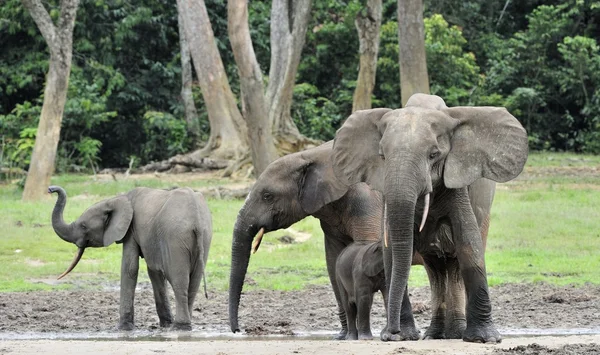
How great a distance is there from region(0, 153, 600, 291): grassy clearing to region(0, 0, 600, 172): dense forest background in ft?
28.1

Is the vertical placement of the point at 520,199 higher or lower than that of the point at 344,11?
lower

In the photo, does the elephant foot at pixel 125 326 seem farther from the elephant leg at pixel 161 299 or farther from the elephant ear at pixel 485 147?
the elephant ear at pixel 485 147

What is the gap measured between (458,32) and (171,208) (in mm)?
20568

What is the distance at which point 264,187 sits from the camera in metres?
10.7

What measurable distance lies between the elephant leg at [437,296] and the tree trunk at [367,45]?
1531cm

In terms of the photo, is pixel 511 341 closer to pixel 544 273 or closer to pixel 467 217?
pixel 467 217

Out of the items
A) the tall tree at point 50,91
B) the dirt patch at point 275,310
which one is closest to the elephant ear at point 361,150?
the dirt patch at point 275,310

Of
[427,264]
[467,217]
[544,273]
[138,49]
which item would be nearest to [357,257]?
[427,264]

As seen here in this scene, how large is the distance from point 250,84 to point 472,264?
46.8ft

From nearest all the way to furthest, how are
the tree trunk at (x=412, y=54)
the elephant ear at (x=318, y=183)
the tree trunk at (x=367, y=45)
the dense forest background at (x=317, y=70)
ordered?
the elephant ear at (x=318, y=183), the tree trunk at (x=412, y=54), the tree trunk at (x=367, y=45), the dense forest background at (x=317, y=70)

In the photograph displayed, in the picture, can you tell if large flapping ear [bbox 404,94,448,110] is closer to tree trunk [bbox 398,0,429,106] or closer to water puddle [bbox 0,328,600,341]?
water puddle [bbox 0,328,600,341]

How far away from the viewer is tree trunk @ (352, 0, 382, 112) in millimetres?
25094

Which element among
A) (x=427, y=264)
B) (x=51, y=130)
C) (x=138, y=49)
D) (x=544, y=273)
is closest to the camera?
(x=427, y=264)

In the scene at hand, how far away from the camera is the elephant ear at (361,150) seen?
370 inches
